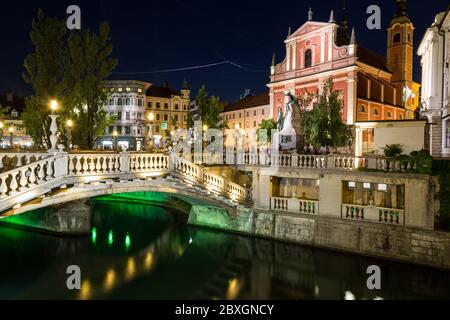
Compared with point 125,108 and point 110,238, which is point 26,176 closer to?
point 110,238

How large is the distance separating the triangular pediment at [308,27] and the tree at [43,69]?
2824cm

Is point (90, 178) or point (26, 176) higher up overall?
point (26, 176)

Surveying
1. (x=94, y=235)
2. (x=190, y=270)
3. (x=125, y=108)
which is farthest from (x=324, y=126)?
(x=125, y=108)

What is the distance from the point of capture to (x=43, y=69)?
68.4 ft

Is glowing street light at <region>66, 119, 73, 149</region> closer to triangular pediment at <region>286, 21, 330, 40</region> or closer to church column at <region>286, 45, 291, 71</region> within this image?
church column at <region>286, 45, 291, 71</region>

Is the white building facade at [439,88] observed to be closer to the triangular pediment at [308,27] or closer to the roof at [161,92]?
the triangular pediment at [308,27]

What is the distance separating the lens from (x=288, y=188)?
21938 millimetres

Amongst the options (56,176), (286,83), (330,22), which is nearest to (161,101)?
(286,83)

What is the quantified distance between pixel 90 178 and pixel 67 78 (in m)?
11.0

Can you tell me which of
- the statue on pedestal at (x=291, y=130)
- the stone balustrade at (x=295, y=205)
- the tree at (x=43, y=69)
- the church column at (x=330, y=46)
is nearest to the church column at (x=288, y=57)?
the church column at (x=330, y=46)

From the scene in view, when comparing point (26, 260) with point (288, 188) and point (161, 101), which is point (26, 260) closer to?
point (288, 188)

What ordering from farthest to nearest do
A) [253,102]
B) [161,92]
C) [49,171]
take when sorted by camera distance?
[161,92] < [253,102] < [49,171]

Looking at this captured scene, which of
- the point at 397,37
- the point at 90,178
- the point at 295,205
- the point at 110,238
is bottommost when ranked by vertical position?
the point at 110,238
